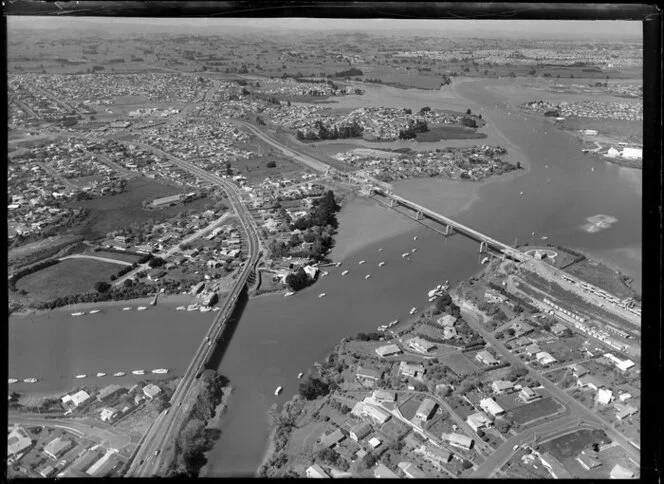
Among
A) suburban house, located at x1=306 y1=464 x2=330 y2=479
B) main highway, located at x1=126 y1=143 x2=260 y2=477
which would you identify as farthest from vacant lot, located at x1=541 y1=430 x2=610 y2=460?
main highway, located at x1=126 y1=143 x2=260 y2=477

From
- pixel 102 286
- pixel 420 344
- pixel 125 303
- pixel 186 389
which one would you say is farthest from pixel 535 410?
pixel 102 286

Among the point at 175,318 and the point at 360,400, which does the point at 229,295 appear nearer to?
the point at 175,318

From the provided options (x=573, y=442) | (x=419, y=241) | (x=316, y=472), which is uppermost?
(x=419, y=241)

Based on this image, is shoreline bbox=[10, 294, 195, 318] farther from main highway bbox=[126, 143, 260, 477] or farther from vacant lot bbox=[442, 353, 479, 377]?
vacant lot bbox=[442, 353, 479, 377]

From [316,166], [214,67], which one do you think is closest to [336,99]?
[316,166]

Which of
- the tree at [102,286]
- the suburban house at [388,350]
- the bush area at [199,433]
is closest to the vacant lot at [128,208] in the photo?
the tree at [102,286]

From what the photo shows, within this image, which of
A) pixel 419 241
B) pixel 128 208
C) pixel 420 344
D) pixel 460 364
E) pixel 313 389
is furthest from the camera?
pixel 419 241

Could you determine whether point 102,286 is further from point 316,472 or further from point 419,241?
point 419,241
